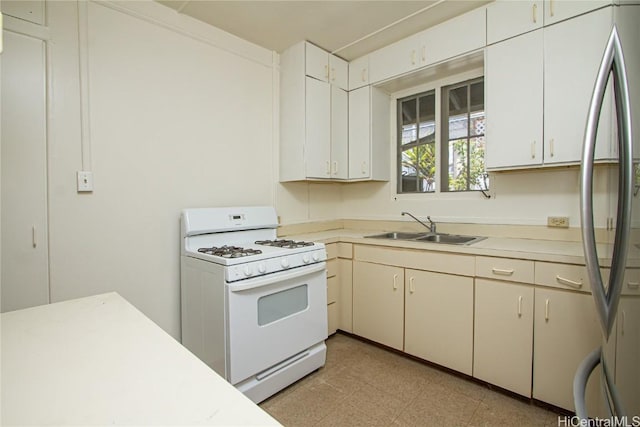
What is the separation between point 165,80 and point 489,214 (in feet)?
8.32

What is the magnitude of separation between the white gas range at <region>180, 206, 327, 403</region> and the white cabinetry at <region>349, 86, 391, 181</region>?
1.07 meters

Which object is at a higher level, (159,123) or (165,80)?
(165,80)

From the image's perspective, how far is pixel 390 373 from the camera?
211cm

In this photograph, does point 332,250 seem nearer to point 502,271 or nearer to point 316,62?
point 502,271

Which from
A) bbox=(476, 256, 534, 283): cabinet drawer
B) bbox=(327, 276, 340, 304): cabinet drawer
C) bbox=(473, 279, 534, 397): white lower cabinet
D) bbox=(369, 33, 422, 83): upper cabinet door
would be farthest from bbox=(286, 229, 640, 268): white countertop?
bbox=(369, 33, 422, 83): upper cabinet door

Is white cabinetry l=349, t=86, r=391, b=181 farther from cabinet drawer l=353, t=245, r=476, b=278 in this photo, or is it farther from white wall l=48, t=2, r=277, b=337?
white wall l=48, t=2, r=277, b=337

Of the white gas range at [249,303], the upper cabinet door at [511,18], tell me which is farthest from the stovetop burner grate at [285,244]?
the upper cabinet door at [511,18]

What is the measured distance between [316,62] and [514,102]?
156cm

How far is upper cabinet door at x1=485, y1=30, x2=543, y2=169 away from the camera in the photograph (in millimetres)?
1938

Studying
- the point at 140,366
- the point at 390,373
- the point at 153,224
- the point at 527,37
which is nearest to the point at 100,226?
the point at 153,224

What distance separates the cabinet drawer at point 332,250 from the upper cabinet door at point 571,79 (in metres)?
1.58

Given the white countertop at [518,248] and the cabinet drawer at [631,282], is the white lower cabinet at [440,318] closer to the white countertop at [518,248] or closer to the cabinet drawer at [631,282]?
the white countertop at [518,248]

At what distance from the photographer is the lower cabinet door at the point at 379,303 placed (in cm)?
230

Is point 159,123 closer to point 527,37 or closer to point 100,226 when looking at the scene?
point 100,226
